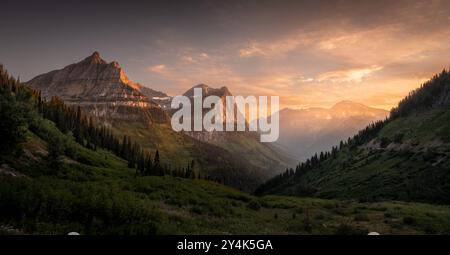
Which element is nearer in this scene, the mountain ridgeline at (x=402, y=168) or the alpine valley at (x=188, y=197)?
the alpine valley at (x=188, y=197)

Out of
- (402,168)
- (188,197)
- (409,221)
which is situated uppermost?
(188,197)

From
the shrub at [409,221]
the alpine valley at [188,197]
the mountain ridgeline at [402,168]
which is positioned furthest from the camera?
the mountain ridgeline at [402,168]

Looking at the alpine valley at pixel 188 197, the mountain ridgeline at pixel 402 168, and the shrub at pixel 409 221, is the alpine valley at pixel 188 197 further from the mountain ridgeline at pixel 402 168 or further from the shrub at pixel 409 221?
the mountain ridgeline at pixel 402 168

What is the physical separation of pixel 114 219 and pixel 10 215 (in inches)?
217

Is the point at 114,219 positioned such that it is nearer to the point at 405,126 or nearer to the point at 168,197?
the point at 168,197

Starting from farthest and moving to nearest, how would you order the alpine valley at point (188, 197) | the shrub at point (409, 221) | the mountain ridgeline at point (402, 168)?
1. the mountain ridgeline at point (402, 168)
2. the shrub at point (409, 221)
3. the alpine valley at point (188, 197)

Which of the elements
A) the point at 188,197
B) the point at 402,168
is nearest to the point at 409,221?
the point at 188,197

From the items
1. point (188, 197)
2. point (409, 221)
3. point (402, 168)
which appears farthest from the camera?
point (402, 168)

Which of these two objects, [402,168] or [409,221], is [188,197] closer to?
[409,221]

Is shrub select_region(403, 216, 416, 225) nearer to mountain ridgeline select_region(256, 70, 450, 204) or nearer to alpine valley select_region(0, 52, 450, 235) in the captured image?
alpine valley select_region(0, 52, 450, 235)

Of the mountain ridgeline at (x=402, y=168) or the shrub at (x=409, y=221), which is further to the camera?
the mountain ridgeline at (x=402, y=168)

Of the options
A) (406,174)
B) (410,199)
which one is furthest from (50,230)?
(406,174)

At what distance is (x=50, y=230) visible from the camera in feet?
48.6

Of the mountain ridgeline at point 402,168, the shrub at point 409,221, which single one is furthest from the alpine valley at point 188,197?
the mountain ridgeline at point 402,168
